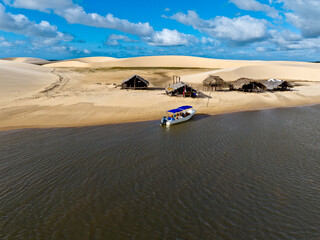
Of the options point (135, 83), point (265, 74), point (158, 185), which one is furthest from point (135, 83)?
point (265, 74)

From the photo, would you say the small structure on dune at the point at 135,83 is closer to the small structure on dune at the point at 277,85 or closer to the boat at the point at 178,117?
the boat at the point at 178,117

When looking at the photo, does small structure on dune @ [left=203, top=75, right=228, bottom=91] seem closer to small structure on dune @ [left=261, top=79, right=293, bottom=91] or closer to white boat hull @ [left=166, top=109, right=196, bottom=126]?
small structure on dune @ [left=261, top=79, right=293, bottom=91]

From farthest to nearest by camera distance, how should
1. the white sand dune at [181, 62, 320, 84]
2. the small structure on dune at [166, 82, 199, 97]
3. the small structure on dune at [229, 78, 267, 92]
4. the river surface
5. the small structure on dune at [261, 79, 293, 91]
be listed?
the white sand dune at [181, 62, 320, 84] → the small structure on dune at [261, 79, 293, 91] → the small structure on dune at [229, 78, 267, 92] → the small structure on dune at [166, 82, 199, 97] → the river surface

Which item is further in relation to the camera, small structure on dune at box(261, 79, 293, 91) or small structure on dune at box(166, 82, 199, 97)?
small structure on dune at box(261, 79, 293, 91)

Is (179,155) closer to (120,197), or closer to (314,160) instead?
(120,197)

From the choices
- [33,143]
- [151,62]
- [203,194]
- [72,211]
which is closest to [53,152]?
[33,143]

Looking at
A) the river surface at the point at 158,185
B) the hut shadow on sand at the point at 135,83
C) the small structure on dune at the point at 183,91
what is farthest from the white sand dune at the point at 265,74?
the river surface at the point at 158,185

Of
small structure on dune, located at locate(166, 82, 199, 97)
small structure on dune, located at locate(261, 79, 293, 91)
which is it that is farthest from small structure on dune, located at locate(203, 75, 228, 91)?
small structure on dune, located at locate(261, 79, 293, 91)
